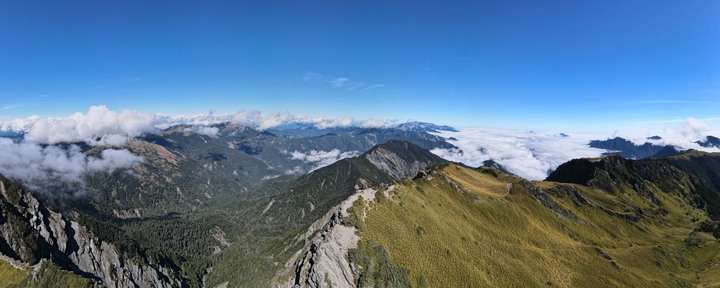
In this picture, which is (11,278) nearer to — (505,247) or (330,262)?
(330,262)

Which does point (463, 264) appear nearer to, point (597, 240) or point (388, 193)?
point (388, 193)

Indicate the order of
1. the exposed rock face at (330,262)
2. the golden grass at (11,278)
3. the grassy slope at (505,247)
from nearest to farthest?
the exposed rock face at (330,262) < the grassy slope at (505,247) < the golden grass at (11,278)

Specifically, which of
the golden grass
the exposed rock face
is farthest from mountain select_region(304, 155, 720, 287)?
the golden grass

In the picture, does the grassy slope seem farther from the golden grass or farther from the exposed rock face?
the golden grass

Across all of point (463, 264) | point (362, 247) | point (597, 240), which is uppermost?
point (362, 247)

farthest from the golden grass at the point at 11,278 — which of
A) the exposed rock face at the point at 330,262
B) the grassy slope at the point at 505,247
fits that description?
the grassy slope at the point at 505,247

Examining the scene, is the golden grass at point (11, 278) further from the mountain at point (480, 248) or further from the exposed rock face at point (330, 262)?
the mountain at point (480, 248)

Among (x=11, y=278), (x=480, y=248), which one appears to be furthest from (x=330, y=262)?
(x=11, y=278)

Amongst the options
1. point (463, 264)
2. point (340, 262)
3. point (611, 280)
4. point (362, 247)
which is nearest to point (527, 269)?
point (463, 264)
